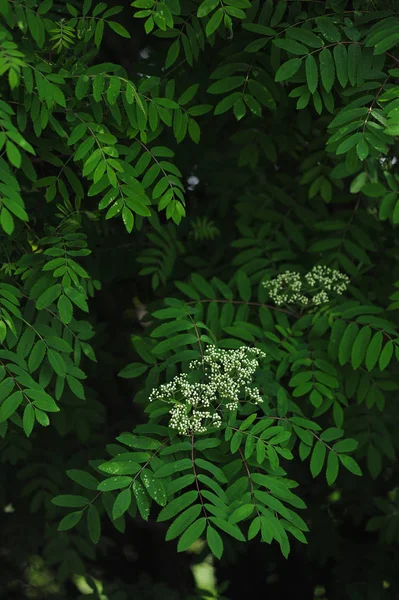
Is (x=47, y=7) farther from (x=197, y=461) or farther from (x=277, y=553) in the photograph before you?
(x=277, y=553)

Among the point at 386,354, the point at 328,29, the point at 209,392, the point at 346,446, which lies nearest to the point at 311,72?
the point at 328,29

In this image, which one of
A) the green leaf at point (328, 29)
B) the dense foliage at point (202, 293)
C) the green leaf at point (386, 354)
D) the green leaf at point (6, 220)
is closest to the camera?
the green leaf at point (6, 220)

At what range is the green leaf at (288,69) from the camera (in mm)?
2449

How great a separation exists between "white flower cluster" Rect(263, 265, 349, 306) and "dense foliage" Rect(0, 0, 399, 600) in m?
0.01

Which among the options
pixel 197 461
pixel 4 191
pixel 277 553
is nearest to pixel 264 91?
pixel 4 191

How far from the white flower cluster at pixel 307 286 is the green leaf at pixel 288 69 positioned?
78 cm

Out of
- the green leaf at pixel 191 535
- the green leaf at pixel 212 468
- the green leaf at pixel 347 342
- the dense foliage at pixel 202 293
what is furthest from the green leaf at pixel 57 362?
the green leaf at pixel 347 342

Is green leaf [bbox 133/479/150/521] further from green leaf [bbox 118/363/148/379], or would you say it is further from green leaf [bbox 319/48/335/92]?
green leaf [bbox 319/48/335/92]

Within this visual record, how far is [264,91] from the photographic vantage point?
2.66 meters

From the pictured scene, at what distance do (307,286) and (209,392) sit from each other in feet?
2.77

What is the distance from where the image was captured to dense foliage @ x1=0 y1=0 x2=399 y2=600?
2.29 m

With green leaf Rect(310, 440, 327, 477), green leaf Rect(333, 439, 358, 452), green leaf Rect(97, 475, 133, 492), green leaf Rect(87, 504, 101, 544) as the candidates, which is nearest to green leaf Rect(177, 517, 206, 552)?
green leaf Rect(97, 475, 133, 492)

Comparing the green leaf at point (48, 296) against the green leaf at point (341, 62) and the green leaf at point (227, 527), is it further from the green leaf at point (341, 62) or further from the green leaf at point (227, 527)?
the green leaf at point (341, 62)

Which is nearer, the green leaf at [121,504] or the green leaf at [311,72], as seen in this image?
the green leaf at [121,504]
